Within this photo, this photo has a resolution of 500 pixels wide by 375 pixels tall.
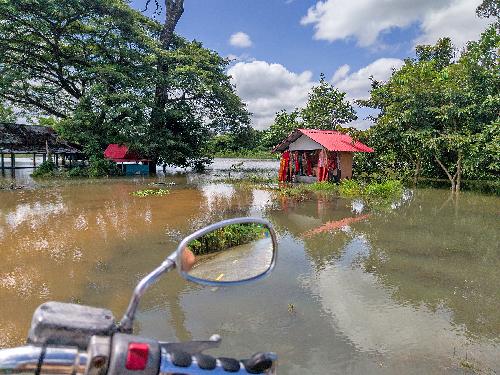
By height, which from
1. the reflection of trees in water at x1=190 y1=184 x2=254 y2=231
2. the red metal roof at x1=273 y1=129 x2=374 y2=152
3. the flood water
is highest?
the red metal roof at x1=273 y1=129 x2=374 y2=152

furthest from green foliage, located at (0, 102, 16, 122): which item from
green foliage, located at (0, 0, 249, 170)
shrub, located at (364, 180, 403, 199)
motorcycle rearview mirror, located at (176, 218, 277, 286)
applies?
motorcycle rearview mirror, located at (176, 218, 277, 286)

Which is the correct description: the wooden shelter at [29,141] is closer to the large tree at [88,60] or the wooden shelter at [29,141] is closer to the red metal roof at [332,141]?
the large tree at [88,60]

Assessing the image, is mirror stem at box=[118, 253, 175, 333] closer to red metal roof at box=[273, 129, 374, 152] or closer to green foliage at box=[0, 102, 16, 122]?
red metal roof at box=[273, 129, 374, 152]

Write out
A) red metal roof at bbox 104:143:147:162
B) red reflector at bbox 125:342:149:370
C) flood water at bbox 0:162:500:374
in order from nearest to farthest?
red reflector at bbox 125:342:149:370 → flood water at bbox 0:162:500:374 → red metal roof at bbox 104:143:147:162

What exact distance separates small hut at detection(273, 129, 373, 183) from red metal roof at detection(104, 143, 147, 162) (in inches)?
473

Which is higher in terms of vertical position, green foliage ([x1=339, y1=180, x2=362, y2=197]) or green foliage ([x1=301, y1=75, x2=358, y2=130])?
green foliage ([x1=301, y1=75, x2=358, y2=130])

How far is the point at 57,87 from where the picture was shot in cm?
2917

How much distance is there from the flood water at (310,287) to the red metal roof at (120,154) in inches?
665

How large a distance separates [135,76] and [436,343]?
2580 cm

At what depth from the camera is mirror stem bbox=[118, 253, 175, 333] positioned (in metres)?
1.42

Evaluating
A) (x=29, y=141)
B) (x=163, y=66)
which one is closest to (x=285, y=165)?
(x=163, y=66)

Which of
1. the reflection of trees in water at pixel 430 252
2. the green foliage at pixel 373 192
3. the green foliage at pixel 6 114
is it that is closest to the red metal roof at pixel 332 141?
the green foliage at pixel 373 192

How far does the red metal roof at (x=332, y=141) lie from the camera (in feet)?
67.0

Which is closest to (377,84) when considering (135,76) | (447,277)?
(135,76)
